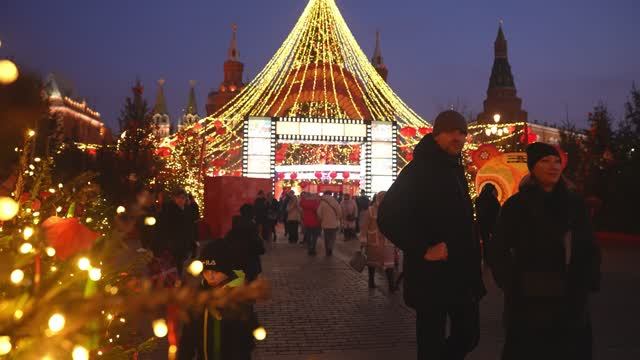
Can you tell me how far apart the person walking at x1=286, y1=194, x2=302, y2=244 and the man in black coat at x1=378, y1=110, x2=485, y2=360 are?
1532 centimetres

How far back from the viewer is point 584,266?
373 cm

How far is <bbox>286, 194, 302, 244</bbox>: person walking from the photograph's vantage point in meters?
20.0

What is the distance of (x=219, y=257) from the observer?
484 cm

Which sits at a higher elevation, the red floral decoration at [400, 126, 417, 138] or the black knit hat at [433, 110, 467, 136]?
the red floral decoration at [400, 126, 417, 138]

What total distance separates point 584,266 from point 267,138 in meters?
25.8

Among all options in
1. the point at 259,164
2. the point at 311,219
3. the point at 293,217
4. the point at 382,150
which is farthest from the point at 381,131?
the point at 311,219

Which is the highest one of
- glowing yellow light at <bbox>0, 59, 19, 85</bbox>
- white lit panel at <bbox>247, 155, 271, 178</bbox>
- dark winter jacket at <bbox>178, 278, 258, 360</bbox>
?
white lit panel at <bbox>247, 155, 271, 178</bbox>

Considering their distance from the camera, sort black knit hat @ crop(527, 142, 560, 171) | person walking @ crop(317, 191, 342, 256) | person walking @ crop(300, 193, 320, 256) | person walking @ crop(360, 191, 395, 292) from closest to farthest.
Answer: black knit hat @ crop(527, 142, 560, 171) → person walking @ crop(360, 191, 395, 292) → person walking @ crop(317, 191, 342, 256) → person walking @ crop(300, 193, 320, 256)

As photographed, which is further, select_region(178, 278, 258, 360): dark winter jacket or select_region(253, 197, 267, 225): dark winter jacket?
select_region(253, 197, 267, 225): dark winter jacket

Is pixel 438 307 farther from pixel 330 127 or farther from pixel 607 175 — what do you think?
pixel 330 127

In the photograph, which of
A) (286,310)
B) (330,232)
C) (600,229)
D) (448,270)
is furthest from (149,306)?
(600,229)

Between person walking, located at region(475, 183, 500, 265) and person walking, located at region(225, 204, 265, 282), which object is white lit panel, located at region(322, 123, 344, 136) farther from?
person walking, located at region(225, 204, 265, 282)

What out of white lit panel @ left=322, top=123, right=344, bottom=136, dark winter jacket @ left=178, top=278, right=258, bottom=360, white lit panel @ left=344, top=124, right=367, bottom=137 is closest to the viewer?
dark winter jacket @ left=178, top=278, right=258, bottom=360

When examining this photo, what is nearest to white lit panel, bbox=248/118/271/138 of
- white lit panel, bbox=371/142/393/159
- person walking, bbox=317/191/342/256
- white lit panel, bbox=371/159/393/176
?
white lit panel, bbox=371/142/393/159
